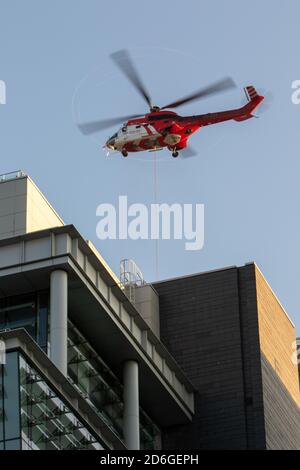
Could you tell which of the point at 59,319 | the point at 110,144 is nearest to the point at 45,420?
the point at 59,319

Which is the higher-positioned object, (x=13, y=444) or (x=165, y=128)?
(x=165, y=128)

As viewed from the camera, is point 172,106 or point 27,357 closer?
point 27,357

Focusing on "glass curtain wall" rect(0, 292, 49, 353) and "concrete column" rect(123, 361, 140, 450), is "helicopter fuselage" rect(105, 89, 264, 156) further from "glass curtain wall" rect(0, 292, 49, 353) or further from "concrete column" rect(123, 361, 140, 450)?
"glass curtain wall" rect(0, 292, 49, 353)

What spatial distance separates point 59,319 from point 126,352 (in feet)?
20.6

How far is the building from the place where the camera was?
5688cm

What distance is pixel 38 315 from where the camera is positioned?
63.2 m

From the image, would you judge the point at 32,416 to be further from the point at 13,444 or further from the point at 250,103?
the point at 250,103

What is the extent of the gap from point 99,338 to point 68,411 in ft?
30.5

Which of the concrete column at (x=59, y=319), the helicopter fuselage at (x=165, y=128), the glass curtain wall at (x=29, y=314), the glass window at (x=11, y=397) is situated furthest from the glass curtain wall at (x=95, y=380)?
the helicopter fuselage at (x=165, y=128)

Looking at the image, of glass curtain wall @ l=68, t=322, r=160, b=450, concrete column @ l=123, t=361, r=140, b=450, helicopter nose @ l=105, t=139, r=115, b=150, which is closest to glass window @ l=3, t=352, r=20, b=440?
glass curtain wall @ l=68, t=322, r=160, b=450

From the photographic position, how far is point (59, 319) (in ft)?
203

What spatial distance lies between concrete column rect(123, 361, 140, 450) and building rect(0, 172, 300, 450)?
0.04 metres
